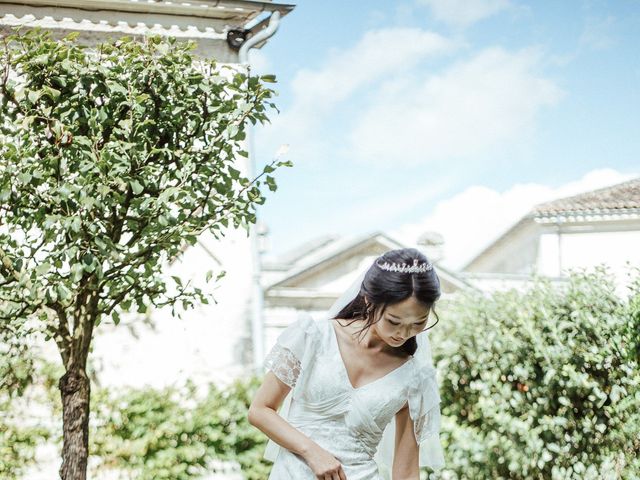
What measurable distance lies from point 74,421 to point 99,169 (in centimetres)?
162

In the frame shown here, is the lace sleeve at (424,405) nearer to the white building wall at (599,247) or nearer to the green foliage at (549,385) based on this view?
the green foliage at (549,385)

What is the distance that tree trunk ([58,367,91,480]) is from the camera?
5004mm

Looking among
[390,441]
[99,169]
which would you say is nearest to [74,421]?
[99,169]

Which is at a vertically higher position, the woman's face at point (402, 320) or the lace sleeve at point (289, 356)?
the woman's face at point (402, 320)

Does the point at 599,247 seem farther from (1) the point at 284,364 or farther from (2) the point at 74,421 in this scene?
(1) the point at 284,364

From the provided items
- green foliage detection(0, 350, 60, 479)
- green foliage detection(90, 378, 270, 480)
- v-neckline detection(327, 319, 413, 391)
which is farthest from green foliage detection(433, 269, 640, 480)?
v-neckline detection(327, 319, 413, 391)

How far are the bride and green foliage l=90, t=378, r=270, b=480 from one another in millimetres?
3692

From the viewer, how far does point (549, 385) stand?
6746mm

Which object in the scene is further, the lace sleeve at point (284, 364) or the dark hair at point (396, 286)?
the lace sleeve at point (284, 364)

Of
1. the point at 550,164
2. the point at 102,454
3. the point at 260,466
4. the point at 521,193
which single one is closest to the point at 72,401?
the point at 102,454

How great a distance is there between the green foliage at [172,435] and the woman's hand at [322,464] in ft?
13.4

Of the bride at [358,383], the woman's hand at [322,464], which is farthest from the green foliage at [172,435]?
the woman's hand at [322,464]

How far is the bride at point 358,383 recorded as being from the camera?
295 cm

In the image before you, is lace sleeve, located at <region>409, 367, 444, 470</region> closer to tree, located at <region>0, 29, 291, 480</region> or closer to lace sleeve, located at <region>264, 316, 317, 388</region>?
lace sleeve, located at <region>264, 316, 317, 388</region>
